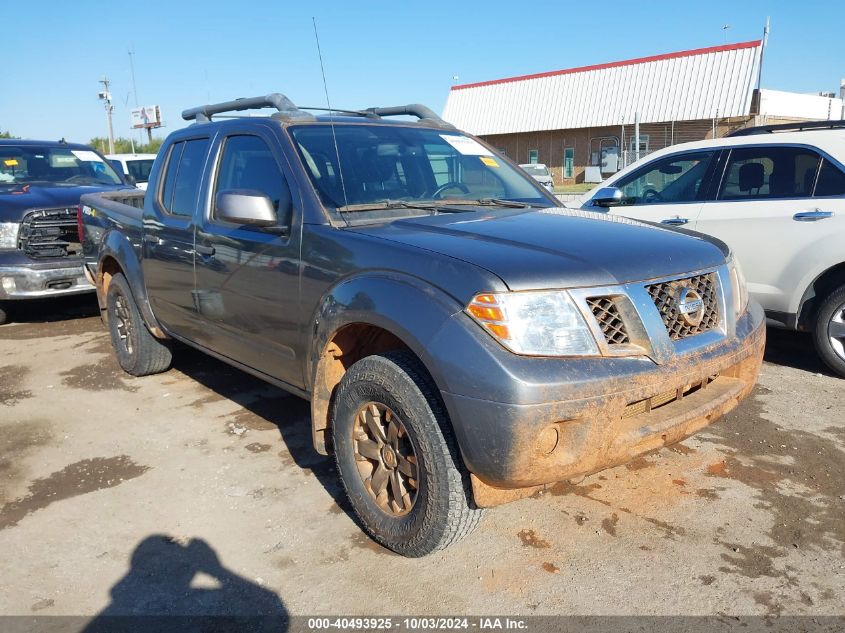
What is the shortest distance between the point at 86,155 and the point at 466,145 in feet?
21.9

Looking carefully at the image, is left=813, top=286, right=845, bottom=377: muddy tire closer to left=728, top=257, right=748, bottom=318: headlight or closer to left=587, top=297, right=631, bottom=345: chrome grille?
left=728, top=257, right=748, bottom=318: headlight

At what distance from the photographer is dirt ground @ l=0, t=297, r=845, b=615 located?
2695 millimetres

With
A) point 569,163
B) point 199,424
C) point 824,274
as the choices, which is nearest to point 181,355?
A: point 199,424

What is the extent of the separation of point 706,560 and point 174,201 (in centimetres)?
366

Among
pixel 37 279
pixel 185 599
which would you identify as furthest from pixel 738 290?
pixel 37 279

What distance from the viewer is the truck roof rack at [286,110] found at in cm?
383

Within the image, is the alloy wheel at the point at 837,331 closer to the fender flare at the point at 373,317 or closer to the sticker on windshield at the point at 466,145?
the sticker on windshield at the point at 466,145

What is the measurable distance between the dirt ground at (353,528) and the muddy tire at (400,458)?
196 mm

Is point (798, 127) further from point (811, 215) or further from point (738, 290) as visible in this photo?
point (738, 290)

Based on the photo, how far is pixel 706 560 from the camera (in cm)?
287

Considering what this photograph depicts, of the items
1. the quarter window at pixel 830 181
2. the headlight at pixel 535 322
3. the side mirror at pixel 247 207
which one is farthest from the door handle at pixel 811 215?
the side mirror at pixel 247 207

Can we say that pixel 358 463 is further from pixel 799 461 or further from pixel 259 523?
pixel 799 461

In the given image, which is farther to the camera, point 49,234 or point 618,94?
point 618,94

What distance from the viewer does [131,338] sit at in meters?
5.42
